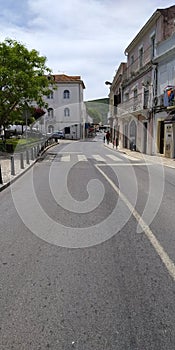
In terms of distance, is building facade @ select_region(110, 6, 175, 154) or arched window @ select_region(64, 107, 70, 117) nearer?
building facade @ select_region(110, 6, 175, 154)

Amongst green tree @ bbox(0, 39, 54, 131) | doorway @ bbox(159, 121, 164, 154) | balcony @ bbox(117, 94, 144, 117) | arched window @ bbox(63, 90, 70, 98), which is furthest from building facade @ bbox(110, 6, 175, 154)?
arched window @ bbox(63, 90, 70, 98)

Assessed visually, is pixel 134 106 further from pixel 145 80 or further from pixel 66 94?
pixel 66 94

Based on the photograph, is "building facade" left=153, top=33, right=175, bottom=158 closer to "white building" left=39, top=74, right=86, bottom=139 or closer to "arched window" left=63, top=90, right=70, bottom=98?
"white building" left=39, top=74, right=86, bottom=139

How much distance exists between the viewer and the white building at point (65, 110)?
54906 millimetres

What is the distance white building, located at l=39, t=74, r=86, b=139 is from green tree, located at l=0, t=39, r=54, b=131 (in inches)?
1380

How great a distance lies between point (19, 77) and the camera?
17.6m

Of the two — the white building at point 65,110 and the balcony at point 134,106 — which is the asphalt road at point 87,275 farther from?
the white building at point 65,110

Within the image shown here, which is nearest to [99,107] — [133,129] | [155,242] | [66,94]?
[66,94]

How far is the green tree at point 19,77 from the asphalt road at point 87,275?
1351 centimetres

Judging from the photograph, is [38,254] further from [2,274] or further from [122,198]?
[122,198]

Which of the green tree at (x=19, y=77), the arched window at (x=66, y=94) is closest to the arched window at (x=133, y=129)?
the green tree at (x=19, y=77)

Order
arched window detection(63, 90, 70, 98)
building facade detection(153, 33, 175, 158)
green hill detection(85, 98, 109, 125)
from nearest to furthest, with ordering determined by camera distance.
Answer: building facade detection(153, 33, 175, 158), arched window detection(63, 90, 70, 98), green hill detection(85, 98, 109, 125)

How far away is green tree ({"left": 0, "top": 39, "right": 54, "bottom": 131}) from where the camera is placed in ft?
58.3

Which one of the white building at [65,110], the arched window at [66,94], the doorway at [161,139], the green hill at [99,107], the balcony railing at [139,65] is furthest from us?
the green hill at [99,107]
